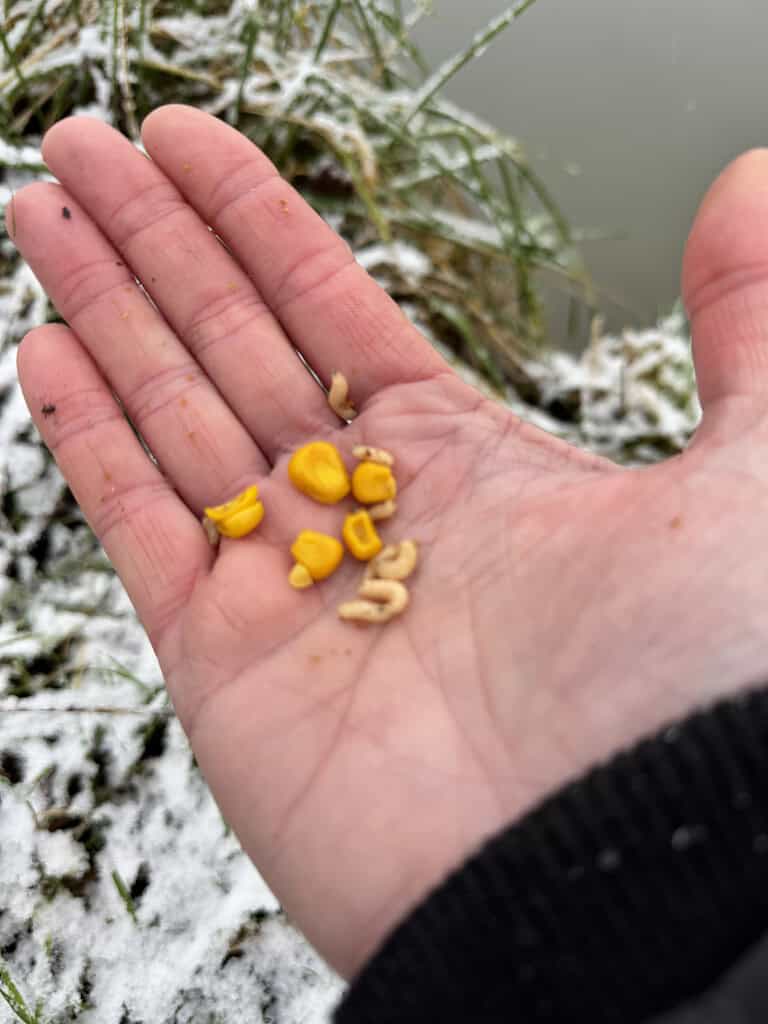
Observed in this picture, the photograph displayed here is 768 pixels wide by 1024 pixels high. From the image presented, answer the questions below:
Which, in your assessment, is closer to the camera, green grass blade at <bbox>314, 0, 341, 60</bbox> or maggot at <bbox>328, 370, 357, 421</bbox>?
maggot at <bbox>328, 370, 357, 421</bbox>

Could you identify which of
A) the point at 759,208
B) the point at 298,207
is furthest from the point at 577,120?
the point at 759,208

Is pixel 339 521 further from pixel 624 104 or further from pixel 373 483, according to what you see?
pixel 624 104

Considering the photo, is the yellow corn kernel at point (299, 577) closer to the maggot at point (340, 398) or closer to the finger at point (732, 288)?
the maggot at point (340, 398)

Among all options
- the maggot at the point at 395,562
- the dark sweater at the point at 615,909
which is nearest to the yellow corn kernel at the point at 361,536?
the maggot at the point at 395,562

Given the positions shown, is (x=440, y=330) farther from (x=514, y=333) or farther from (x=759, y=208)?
(x=759, y=208)

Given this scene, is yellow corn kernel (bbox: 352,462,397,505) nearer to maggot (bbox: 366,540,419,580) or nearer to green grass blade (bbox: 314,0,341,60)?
maggot (bbox: 366,540,419,580)

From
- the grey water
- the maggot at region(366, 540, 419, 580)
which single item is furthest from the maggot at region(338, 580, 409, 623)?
the grey water
